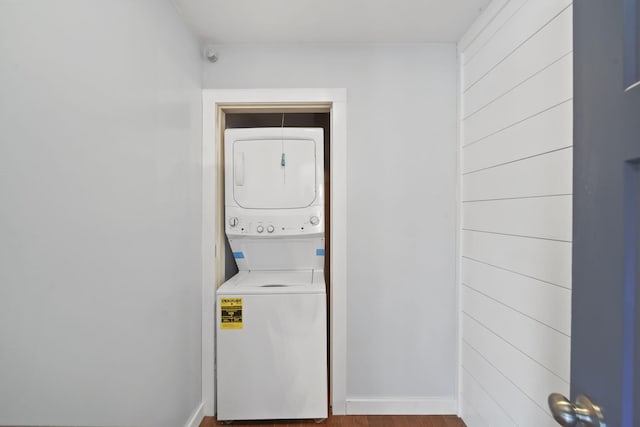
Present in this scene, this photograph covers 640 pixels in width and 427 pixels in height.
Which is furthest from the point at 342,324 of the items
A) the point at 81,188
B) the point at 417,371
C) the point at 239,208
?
the point at 81,188

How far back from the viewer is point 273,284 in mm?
2055

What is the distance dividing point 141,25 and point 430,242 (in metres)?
1.90

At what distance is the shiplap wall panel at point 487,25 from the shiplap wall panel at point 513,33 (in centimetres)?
2

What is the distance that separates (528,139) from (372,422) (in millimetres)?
1808

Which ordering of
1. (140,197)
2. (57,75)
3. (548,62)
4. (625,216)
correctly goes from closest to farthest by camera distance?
(625,216), (57,75), (548,62), (140,197)

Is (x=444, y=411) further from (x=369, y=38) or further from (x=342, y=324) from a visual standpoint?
(x=369, y=38)

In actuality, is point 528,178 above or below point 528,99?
below

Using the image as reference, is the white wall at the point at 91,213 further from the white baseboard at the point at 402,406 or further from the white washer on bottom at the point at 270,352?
the white baseboard at the point at 402,406

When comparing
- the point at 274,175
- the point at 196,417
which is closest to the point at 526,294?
the point at 274,175

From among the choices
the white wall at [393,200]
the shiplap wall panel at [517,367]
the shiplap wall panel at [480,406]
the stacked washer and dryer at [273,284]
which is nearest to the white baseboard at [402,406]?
the white wall at [393,200]

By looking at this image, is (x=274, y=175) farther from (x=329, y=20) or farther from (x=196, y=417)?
(x=196, y=417)

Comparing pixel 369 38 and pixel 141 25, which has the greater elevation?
pixel 369 38

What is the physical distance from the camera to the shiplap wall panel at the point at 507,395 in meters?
1.31

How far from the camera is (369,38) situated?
2.04 metres
